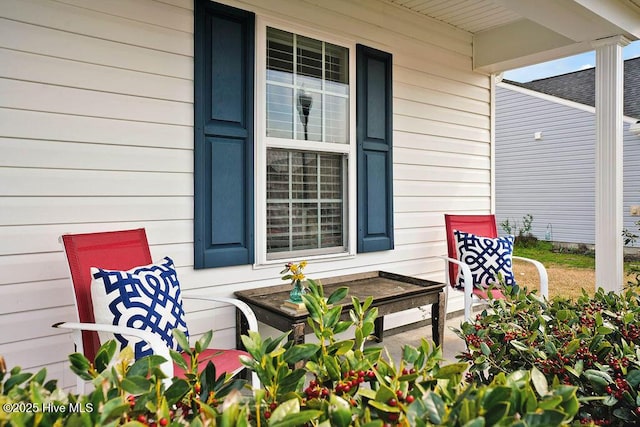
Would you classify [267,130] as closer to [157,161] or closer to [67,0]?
[157,161]

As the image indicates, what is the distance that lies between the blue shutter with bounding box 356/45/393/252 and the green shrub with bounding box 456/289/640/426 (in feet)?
7.32

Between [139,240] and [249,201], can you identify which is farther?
[249,201]

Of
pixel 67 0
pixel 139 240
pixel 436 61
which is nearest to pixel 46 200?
pixel 139 240

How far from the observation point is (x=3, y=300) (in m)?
2.18

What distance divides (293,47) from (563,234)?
9.12 m

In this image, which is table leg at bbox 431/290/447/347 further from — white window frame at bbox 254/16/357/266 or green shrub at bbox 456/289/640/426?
green shrub at bbox 456/289/640/426

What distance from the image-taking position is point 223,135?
2793 mm

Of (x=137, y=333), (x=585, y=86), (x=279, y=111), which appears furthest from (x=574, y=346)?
(x=585, y=86)

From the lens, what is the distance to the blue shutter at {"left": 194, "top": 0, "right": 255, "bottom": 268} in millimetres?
2723

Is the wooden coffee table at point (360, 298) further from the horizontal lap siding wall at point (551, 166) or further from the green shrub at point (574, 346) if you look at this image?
the horizontal lap siding wall at point (551, 166)

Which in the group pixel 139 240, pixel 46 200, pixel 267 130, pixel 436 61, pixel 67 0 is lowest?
pixel 139 240

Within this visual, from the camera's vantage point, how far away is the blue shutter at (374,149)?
3.52 meters

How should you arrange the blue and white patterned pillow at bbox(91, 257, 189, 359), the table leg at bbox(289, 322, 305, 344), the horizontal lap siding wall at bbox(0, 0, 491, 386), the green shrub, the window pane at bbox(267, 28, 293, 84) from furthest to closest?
the window pane at bbox(267, 28, 293, 84) < the table leg at bbox(289, 322, 305, 344) < the horizontal lap siding wall at bbox(0, 0, 491, 386) < the blue and white patterned pillow at bbox(91, 257, 189, 359) < the green shrub

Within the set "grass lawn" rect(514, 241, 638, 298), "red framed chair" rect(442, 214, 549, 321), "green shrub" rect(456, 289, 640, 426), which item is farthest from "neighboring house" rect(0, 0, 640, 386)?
"grass lawn" rect(514, 241, 638, 298)
